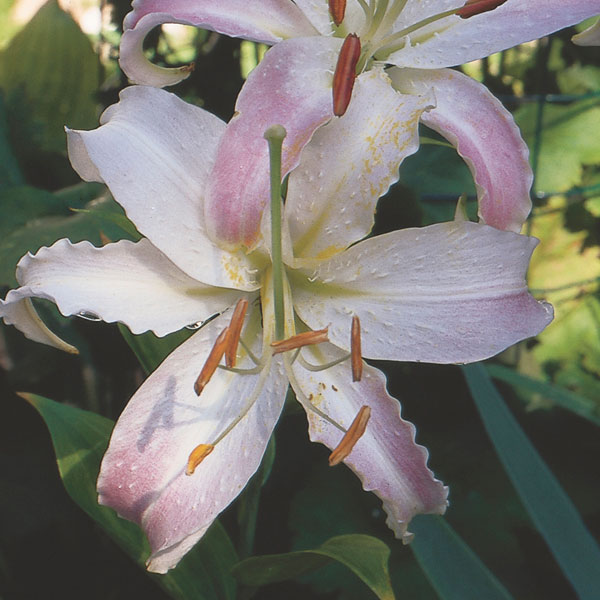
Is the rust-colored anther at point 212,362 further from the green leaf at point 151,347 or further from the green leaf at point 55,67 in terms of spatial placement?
the green leaf at point 55,67

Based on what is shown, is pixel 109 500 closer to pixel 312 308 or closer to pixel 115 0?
pixel 312 308

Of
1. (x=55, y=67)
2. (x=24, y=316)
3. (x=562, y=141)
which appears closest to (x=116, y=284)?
(x=24, y=316)

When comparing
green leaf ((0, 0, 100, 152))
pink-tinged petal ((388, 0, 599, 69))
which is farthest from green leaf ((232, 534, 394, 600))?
green leaf ((0, 0, 100, 152))

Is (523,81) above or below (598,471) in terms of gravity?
above

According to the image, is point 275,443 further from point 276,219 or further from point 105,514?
point 276,219

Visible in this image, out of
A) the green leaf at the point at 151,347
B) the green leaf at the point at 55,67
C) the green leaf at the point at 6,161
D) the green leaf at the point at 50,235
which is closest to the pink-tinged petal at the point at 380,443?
the green leaf at the point at 151,347

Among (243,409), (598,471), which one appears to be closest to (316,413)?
(243,409)
